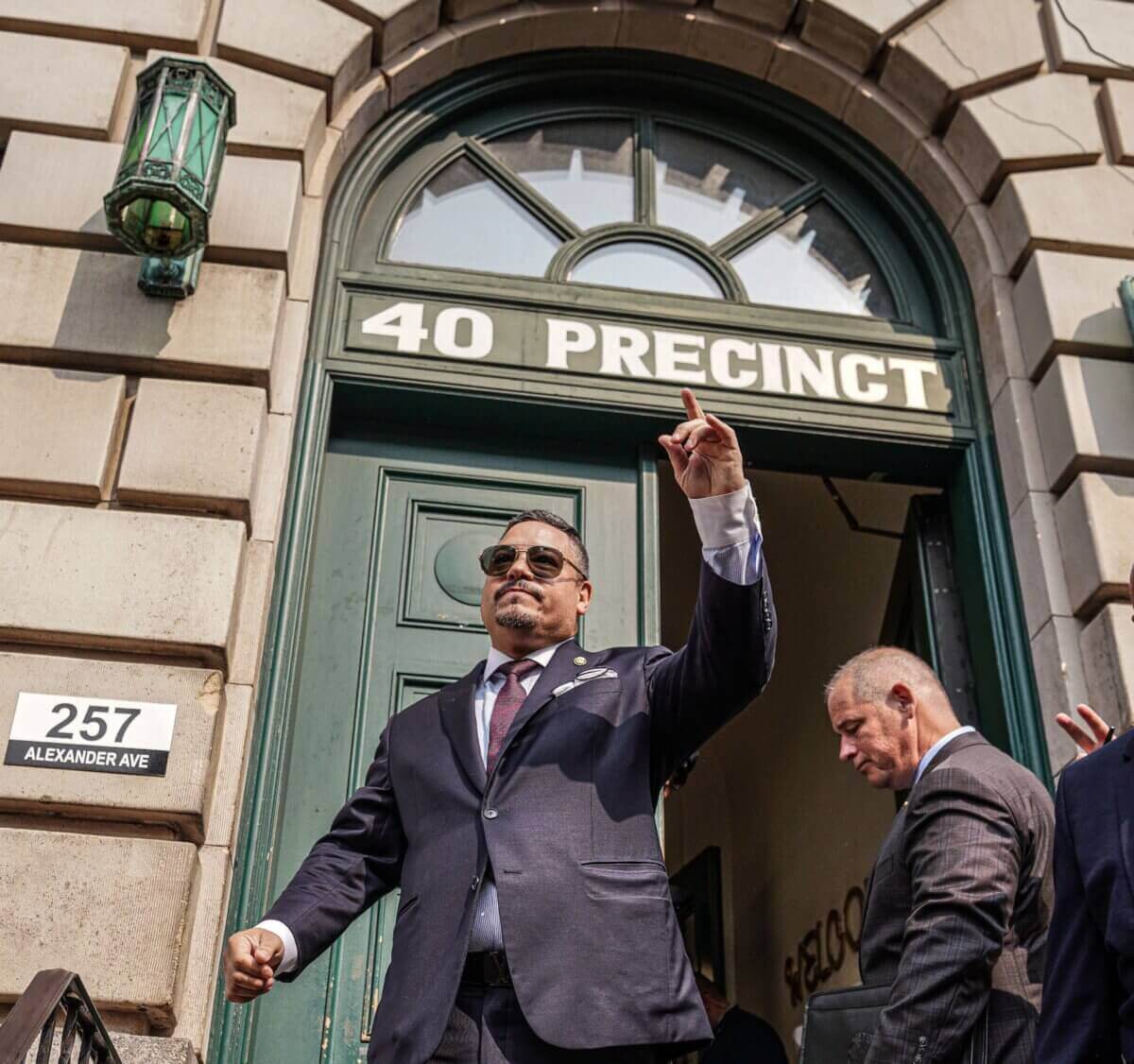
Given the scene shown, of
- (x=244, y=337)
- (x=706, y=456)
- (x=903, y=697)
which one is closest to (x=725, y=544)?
(x=706, y=456)

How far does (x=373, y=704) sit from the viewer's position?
6012 mm

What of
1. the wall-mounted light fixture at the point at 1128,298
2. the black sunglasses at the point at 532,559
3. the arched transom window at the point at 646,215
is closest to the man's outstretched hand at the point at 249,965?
the black sunglasses at the point at 532,559

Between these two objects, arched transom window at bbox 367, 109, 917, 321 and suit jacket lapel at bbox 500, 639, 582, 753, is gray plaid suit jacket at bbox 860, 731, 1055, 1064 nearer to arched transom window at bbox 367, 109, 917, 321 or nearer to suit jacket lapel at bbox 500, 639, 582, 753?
suit jacket lapel at bbox 500, 639, 582, 753

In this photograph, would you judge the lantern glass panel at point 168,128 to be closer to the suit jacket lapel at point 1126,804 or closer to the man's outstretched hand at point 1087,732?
the man's outstretched hand at point 1087,732

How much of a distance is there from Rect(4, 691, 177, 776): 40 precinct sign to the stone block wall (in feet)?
0.17

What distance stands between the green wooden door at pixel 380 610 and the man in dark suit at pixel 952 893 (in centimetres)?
234

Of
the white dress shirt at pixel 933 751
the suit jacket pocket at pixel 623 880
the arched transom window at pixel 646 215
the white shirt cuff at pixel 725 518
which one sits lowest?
the suit jacket pocket at pixel 623 880

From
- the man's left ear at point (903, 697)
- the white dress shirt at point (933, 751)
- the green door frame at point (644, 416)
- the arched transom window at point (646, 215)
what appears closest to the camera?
the white dress shirt at point (933, 751)

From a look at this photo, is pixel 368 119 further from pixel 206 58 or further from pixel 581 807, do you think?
pixel 581 807

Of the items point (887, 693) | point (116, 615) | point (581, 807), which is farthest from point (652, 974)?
point (116, 615)

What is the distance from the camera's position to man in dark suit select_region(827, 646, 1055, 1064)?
10.8 feet

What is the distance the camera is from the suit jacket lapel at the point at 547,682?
142 inches

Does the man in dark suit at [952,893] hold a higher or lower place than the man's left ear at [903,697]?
lower

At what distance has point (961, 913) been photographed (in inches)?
132
